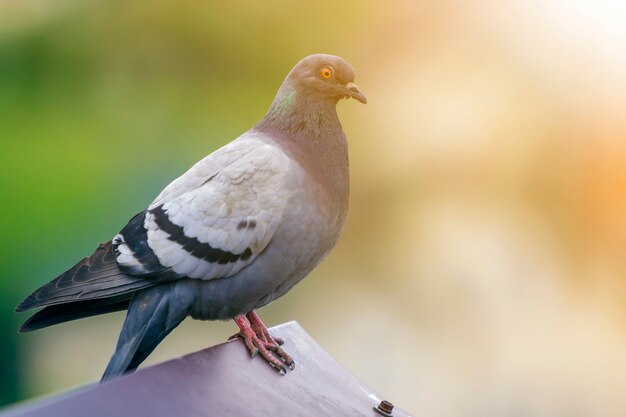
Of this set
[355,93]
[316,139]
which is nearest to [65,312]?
[316,139]

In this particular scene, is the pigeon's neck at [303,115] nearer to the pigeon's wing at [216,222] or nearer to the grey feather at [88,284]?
the pigeon's wing at [216,222]

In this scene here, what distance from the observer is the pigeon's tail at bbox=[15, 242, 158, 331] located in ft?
8.36

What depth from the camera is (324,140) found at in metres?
2.92

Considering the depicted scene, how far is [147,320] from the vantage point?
2.66 m

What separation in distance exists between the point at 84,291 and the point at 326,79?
3.87 ft

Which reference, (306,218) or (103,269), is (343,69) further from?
(103,269)

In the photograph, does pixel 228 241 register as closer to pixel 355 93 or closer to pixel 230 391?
pixel 230 391

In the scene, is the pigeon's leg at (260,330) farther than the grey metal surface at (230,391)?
Yes

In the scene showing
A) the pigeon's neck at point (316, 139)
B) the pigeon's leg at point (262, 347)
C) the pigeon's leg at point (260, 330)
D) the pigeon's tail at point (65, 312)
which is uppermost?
the pigeon's neck at point (316, 139)

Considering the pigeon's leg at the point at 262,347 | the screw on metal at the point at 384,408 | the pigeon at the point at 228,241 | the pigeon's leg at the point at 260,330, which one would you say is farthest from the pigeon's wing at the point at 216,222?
the screw on metal at the point at 384,408

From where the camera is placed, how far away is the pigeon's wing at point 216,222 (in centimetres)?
265

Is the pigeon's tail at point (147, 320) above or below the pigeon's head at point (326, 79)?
below

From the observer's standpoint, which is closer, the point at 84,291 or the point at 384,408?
the point at 84,291

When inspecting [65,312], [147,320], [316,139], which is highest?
[316,139]
